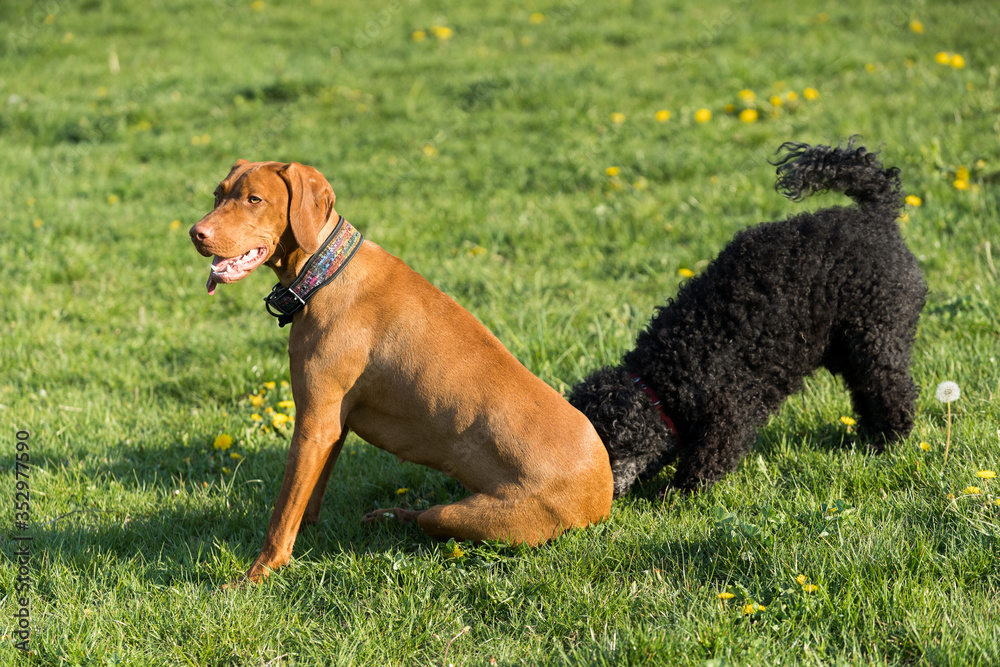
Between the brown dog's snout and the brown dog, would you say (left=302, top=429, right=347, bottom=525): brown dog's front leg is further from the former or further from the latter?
the brown dog's snout

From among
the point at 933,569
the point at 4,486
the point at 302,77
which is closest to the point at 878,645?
the point at 933,569

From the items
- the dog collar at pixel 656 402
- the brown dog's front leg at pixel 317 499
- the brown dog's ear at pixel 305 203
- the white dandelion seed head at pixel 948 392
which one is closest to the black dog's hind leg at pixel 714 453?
the dog collar at pixel 656 402

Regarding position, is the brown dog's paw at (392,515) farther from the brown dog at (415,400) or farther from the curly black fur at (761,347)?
the curly black fur at (761,347)

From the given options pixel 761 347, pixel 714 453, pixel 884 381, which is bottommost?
pixel 714 453

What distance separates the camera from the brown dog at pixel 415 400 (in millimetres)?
3186

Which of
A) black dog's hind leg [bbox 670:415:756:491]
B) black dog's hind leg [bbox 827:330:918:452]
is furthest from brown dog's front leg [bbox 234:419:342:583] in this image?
black dog's hind leg [bbox 827:330:918:452]

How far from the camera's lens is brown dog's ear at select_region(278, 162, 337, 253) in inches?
122

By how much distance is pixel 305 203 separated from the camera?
3107mm

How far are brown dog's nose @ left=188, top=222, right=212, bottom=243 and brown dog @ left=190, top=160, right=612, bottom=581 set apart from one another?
21cm

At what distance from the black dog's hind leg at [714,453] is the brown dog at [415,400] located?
579mm

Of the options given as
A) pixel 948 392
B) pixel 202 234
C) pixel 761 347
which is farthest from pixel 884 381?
pixel 202 234

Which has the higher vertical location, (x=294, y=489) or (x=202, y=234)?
(x=202, y=234)

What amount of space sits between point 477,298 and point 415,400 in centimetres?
258

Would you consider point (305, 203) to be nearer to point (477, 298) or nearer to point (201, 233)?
point (201, 233)
